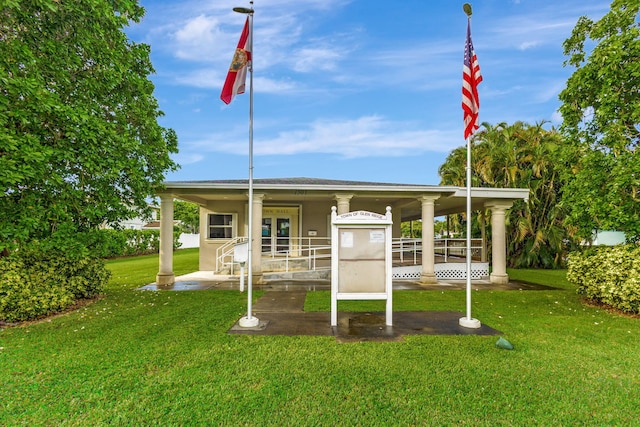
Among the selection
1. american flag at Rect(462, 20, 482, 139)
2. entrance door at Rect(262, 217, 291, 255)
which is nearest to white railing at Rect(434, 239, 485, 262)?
american flag at Rect(462, 20, 482, 139)

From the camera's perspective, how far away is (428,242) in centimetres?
1069

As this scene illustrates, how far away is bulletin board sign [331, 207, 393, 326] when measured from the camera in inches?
223

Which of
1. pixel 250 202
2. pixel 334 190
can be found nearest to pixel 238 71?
pixel 250 202

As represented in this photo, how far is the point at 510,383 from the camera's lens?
3449mm

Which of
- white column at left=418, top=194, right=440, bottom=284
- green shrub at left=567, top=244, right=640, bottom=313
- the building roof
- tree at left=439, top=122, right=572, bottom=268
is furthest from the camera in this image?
tree at left=439, top=122, right=572, bottom=268

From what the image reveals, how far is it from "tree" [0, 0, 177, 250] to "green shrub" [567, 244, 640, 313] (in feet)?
36.1

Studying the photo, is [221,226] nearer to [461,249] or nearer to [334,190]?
[334,190]

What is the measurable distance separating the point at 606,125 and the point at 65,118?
11425 mm

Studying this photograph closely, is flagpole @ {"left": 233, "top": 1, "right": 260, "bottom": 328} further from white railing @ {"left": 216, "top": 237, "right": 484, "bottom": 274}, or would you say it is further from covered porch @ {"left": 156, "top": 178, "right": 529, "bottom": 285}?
white railing @ {"left": 216, "top": 237, "right": 484, "bottom": 274}

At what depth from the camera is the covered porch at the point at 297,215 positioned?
33.5ft

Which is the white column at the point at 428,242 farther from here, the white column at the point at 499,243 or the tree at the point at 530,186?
the tree at the point at 530,186

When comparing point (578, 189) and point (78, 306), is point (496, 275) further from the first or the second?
point (78, 306)

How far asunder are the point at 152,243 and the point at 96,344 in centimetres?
2487

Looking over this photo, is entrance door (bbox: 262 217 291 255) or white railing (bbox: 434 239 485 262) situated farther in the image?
entrance door (bbox: 262 217 291 255)
